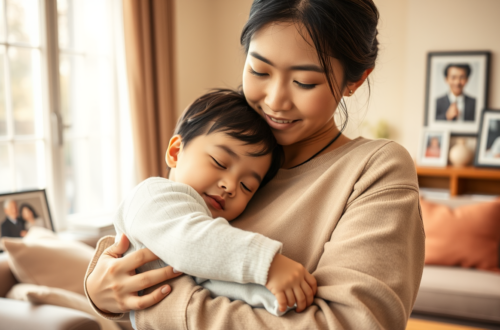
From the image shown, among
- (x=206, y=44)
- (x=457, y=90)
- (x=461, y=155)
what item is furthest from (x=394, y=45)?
(x=206, y=44)

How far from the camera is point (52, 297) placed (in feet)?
6.28

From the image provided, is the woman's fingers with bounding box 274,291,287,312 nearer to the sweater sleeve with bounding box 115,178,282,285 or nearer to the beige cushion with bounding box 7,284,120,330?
the sweater sleeve with bounding box 115,178,282,285

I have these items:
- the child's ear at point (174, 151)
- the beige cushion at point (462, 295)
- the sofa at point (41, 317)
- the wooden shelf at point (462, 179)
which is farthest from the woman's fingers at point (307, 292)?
the wooden shelf at point (462, 179)

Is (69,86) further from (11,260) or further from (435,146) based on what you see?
(435,146)

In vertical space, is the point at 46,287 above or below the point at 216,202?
below

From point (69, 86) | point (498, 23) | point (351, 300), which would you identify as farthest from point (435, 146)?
point (351, 300)

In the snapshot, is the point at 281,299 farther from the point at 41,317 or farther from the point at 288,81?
the point at 41,317

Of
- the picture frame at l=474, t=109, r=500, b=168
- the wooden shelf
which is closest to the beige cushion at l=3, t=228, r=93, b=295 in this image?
the wooden shelf

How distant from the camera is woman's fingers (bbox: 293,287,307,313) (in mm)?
796

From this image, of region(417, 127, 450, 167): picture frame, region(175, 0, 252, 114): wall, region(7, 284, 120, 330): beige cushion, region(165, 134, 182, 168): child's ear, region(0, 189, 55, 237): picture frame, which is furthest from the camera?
region(175, 0, 252, 114): wall

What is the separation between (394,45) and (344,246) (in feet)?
12.6

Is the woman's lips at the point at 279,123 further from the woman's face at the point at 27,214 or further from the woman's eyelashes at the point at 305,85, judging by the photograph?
the woman's face at the point at 27,214

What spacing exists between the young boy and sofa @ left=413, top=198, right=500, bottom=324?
208cm

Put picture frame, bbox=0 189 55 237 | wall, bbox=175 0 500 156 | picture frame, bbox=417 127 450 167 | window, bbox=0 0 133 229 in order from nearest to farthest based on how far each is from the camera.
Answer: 1. picture frame, bbox=0 189 55 237
2. window, bbox=0 0 133 229
3. wall, bbox=175 0 500 156
4. picture frame, bbox=417 127 450 167
